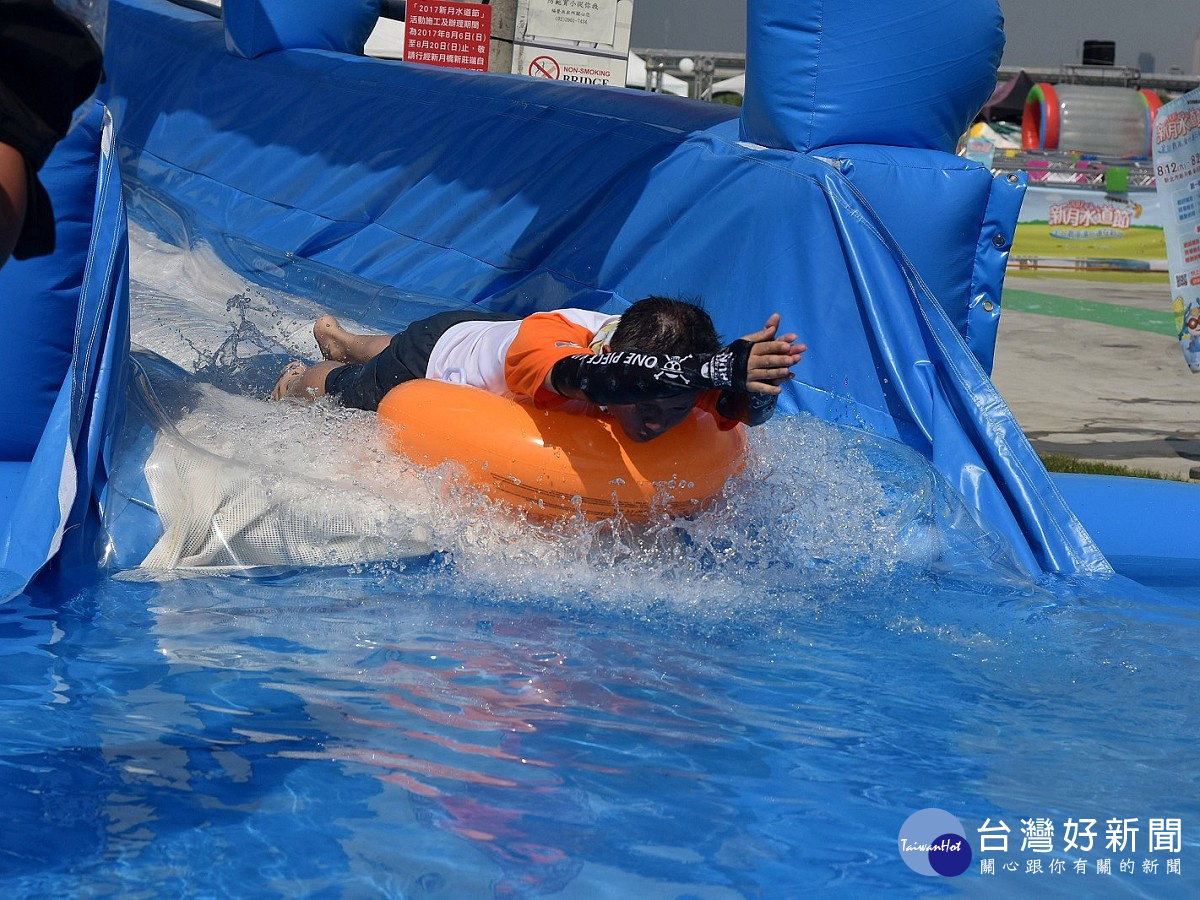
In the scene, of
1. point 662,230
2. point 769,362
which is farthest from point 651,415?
point 662,230

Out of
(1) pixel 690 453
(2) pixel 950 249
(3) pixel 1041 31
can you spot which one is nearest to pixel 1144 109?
(3) pixel 1041 31

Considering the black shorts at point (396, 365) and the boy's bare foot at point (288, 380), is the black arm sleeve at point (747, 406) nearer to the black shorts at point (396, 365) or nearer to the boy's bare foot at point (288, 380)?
the black shorts at point (396, 365)

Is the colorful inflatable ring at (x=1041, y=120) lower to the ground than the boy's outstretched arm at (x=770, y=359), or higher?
higher

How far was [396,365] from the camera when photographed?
3.65 meters

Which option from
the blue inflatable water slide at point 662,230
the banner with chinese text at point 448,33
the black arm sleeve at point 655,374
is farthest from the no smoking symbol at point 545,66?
the black arm sleeve at point 655,374

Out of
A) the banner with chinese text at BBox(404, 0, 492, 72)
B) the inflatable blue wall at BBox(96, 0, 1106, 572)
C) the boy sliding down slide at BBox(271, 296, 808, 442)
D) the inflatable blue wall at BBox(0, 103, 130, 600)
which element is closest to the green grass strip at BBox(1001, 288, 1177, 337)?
the banner with chinese text at BBox(404, 0, 492, 72)

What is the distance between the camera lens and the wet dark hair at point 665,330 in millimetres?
2896

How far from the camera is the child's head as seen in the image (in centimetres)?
290

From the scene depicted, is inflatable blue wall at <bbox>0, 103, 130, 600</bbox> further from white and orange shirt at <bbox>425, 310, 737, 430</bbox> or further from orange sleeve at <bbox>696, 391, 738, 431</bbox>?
orange sleeve at <bbox>696, 391, 738, 431</bbox>

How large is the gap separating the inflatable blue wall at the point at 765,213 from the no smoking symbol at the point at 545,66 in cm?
121

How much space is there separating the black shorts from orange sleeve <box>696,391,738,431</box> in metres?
0.72

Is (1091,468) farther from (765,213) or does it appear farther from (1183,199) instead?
(765,213)

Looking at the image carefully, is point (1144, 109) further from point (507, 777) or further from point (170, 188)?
point (507, 777)

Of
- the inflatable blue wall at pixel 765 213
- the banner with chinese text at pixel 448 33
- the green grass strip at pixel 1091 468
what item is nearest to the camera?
the inflatable blue wall at pixel 765 213
